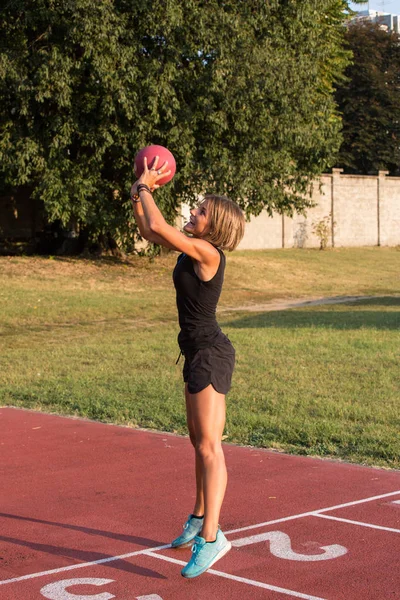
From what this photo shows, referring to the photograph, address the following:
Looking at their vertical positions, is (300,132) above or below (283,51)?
below

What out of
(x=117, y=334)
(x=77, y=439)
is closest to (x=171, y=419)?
(x=77, y=439)

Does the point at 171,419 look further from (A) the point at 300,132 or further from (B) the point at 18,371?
(A) the point at 300,132

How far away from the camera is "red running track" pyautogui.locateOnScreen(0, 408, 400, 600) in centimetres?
480

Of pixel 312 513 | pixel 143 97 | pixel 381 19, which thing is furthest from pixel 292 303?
pixel 381 19

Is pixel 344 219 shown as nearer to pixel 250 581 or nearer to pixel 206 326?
pixel 206 326

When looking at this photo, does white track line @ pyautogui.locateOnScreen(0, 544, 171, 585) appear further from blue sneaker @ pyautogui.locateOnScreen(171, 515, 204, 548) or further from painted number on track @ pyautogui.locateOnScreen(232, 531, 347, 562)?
painted number on track @ pyautogui.locateOnScreen(232, 531, 347, 562)

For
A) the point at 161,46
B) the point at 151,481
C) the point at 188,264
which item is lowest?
the point at 151,481

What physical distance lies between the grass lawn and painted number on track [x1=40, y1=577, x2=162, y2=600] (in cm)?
364

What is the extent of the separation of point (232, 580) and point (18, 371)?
8909mm

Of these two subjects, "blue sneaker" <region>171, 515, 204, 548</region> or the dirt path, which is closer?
"blue sneaker" <region>171, 515, 204, 548</region>

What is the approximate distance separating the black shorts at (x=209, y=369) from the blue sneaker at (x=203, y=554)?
0.87 metres

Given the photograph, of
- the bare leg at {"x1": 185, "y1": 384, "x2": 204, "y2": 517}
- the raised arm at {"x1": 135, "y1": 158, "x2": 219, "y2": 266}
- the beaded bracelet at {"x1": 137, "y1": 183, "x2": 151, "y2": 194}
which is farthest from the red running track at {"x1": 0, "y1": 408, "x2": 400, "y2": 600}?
the beaded bracelet at {"x1": 137, "y1": 183, "x2": 151, "y2": 194}

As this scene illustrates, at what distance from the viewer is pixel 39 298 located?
24.2 meters

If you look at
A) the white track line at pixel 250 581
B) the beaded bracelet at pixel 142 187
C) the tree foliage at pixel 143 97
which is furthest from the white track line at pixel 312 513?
the tree foliage at pixel 143 97
